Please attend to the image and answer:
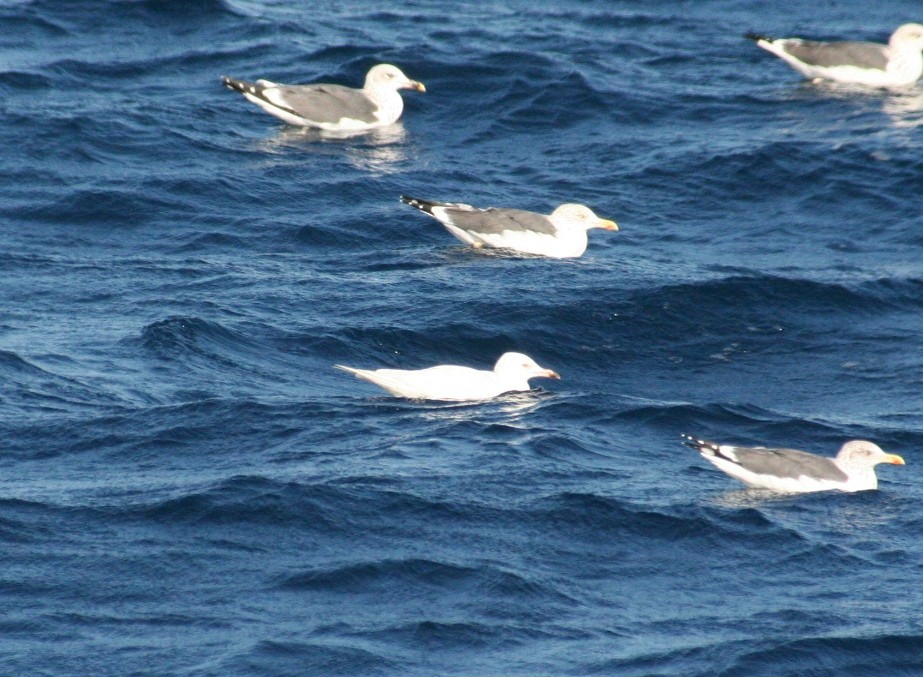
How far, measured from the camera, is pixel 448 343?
1658 cm

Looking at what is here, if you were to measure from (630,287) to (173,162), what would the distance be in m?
6.41

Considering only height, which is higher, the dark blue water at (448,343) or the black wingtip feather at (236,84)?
the black wingtip feather at (236,84)

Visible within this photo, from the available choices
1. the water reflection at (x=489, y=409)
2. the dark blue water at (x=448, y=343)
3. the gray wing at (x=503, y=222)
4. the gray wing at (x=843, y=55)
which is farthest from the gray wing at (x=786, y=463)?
the gray wing at (x=843, y=55)

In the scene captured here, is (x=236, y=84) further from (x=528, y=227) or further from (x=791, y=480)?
(x=791, y=480)

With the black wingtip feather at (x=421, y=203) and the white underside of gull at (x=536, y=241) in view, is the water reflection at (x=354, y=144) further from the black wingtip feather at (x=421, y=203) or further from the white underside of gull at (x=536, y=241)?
the white underside of gull at (x=536, y=241)

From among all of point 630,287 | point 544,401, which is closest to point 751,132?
point 630,287

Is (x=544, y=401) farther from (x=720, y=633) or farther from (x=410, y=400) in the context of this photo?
(x=720, y=633)

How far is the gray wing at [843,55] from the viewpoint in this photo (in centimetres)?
2394

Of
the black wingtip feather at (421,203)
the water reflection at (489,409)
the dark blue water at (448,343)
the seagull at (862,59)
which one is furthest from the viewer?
the seagull at (862,59)

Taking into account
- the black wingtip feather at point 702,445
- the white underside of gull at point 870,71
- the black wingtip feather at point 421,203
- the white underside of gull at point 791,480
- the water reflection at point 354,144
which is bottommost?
the white underside of gull at point 791,480

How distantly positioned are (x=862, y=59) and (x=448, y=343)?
994 cm

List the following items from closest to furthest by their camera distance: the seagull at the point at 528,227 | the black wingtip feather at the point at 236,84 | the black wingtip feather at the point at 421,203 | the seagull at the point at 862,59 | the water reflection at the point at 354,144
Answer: the seagull at the point at 528,227 → the black wingtip feather at the point at 421,203 → the water reflection at the point at 354,144 → the black wingtip feather at the point at 236,84 → the seagull at the point at 862,59

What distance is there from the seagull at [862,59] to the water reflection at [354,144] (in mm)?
5523

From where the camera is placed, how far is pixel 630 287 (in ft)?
58.4
